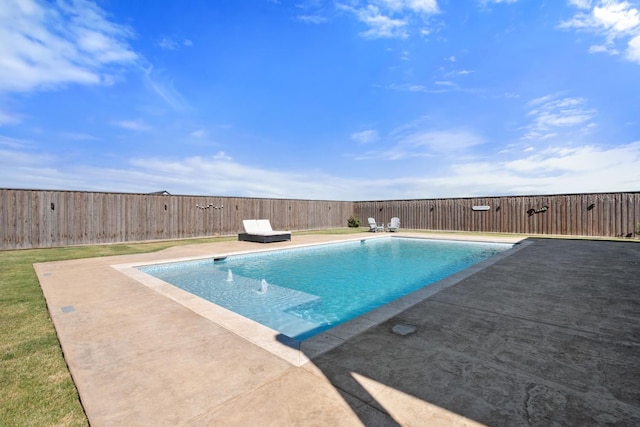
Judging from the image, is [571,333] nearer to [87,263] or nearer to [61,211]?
[87,263]

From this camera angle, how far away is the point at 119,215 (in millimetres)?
11992

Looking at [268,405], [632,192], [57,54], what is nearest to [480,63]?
[632,192]

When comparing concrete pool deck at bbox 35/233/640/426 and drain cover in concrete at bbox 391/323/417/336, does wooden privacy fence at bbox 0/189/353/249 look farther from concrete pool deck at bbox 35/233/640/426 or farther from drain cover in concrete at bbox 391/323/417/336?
drain cover in concrete at bbox 391/323/417/336

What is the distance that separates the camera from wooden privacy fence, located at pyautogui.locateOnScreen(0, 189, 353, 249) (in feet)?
33.0

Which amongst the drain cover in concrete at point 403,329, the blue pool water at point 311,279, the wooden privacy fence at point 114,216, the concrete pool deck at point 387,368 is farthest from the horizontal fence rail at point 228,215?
the drain cover in concrete at point 403,329

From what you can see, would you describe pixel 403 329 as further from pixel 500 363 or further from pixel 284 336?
pixel 284 336

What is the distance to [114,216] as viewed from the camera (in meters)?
11.9

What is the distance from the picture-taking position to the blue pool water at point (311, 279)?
415cm

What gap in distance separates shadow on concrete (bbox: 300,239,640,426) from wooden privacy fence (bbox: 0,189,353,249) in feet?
41.9

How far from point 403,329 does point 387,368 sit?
774mm

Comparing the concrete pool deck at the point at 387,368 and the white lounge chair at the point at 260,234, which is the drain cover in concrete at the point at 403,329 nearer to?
the concrete pool deck at the point at 387,368

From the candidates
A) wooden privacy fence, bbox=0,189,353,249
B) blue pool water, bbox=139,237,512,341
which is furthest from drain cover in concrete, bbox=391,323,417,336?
wooden privacy fence, bbox=0,189,353,249

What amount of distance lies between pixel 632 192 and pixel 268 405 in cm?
1717

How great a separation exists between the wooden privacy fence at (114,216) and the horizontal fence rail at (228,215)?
2cm
